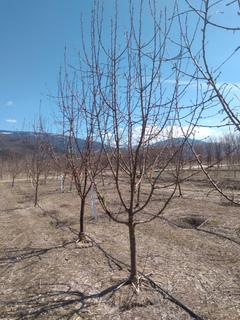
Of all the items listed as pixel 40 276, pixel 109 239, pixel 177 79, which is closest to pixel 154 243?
pixel 109 239

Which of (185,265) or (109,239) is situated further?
(109,239)

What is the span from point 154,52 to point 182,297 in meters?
2.86

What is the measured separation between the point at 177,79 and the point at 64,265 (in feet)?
11.4

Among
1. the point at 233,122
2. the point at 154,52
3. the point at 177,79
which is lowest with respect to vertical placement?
the point at 233,122

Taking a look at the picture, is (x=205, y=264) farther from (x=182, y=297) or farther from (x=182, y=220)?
(x=182, y=220)

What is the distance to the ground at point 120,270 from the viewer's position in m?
4.30

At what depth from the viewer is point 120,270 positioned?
221 inches

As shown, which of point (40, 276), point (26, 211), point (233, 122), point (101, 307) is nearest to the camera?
point (233, 122)

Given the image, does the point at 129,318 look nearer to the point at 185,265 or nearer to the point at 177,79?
the point at 185,265

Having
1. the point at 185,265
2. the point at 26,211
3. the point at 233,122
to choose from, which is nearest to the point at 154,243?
the point at 185,265

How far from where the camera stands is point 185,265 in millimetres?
5746

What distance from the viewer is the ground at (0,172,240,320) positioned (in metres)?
4.30

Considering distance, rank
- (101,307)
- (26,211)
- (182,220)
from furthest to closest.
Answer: (26,211) < (182,220) < (101,307)

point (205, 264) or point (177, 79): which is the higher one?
point (177, 79)
